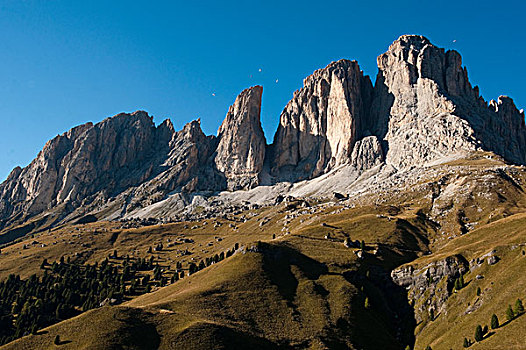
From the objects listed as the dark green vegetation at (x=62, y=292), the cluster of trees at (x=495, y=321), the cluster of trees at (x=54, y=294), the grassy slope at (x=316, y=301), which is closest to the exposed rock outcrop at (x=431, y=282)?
the grassy slope at (x=316, y=301)

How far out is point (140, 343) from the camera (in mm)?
84750

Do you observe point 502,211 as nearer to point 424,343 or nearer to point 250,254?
point 424,343

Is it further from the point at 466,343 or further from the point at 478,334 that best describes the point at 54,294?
the point at 478,334

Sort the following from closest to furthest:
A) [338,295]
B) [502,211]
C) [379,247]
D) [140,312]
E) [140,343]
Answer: [140,343] → [140,312] → [338,295] → [379,247] → [502,211]

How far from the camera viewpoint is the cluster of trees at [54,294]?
143 meters

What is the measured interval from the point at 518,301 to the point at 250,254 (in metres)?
83.8

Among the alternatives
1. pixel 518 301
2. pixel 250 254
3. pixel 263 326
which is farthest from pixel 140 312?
pixel 518 301

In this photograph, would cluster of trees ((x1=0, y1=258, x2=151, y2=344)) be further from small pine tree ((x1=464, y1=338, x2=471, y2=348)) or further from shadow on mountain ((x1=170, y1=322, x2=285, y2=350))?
small pine tree ((x1=464, y1=338, x2=471, y2=348))

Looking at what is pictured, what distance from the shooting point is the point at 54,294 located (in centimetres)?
16488

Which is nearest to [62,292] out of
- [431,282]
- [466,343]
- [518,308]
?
[431,282]

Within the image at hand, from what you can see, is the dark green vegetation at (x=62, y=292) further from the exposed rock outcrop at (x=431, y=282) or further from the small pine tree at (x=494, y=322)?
the small pine tree at (x=494, y=322)

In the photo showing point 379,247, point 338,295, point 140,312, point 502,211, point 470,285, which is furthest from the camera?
point 502,211

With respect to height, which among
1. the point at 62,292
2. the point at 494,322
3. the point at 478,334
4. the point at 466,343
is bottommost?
the point at 466,343

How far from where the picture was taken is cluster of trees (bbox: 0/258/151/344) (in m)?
143
